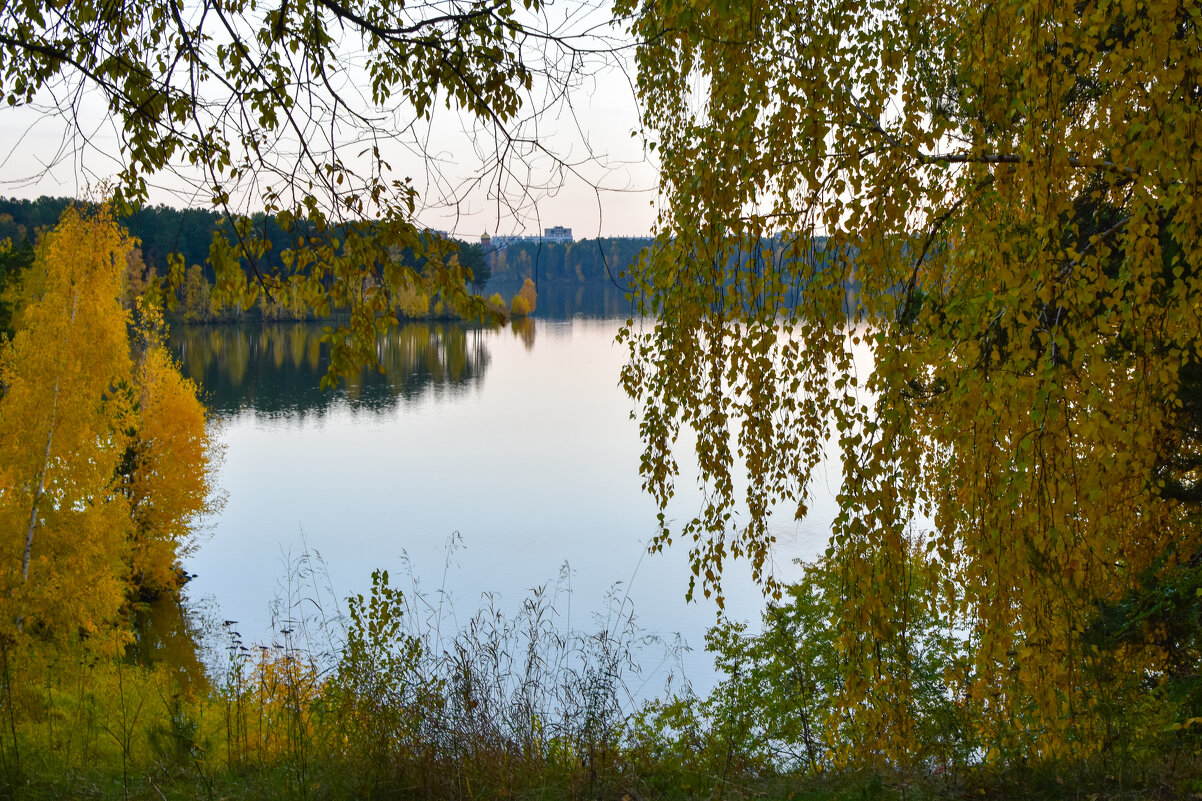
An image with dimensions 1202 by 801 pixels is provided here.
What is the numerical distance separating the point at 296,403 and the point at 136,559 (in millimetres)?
19089

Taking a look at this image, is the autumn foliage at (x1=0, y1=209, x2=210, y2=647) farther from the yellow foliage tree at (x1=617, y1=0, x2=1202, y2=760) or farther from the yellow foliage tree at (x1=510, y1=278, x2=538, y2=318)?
the yellow foliage tree at (x1=510, y1=278, x2=538, y2=318)

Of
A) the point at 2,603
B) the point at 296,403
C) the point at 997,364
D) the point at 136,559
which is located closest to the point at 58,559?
the point at 2,603

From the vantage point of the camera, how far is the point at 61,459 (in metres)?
12.8

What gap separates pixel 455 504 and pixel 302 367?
88.4 ft

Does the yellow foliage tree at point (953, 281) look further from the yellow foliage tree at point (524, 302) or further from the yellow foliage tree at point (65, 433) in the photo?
the yellow foliage tree at point (524, 302)

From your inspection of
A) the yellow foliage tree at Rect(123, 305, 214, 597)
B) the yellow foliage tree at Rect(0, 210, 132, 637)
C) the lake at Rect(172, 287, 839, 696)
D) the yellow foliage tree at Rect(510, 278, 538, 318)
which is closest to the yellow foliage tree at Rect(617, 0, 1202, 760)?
the lake at Rect(172, 287, 839, 696)

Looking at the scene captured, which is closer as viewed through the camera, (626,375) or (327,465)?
(626,375)

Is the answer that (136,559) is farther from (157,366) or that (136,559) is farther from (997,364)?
(997,364)

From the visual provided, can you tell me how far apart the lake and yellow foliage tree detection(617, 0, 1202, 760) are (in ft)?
4.53

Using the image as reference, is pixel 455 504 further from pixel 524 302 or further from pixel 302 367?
pixel 524 302

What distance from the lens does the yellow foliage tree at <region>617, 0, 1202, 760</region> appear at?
257cm

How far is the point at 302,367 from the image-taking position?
45.5 metres

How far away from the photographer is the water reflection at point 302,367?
3575 cm

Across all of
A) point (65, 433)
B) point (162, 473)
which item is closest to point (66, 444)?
point (65, 433)
